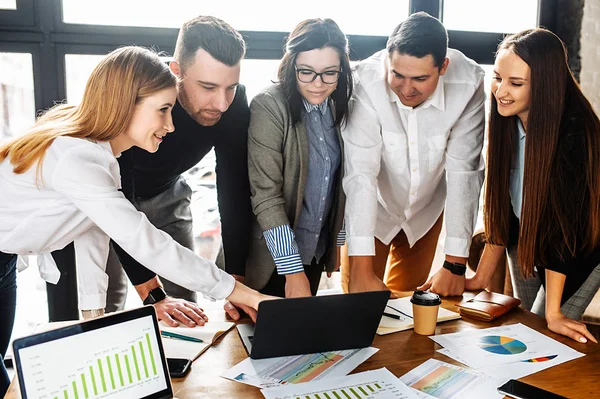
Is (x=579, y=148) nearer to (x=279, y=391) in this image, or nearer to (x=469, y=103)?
(x=469, y=103)

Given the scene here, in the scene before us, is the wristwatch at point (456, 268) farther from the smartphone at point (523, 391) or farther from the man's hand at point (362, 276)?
the smartphone at point (523, 391)

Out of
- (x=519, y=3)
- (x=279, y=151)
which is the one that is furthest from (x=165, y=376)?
(x=519, y=3)

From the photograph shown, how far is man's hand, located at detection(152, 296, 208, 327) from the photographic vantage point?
154cm

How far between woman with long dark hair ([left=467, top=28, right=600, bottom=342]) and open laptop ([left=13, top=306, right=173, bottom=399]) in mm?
1043

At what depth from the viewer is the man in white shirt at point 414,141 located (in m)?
1.86

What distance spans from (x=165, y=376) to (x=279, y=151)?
84cm

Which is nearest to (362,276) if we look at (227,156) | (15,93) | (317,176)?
(317,176)

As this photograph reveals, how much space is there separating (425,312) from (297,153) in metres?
0.64

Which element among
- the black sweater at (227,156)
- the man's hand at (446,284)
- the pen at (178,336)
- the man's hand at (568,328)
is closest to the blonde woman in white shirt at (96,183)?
the pen at (178,336)

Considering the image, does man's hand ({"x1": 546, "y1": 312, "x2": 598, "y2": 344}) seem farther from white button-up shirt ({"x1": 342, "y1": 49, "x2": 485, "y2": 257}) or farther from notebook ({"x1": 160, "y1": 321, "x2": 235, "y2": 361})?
notebook ({"x1": 160, "y1": 321, "x2": 235, "y2": 361})

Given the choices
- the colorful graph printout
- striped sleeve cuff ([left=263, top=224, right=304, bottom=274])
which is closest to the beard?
striped sleeve cuff ([left=263, top=224, right=304, bottom=274])

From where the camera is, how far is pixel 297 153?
1841 mm

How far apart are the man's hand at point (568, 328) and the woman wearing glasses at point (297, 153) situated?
68 centimetres

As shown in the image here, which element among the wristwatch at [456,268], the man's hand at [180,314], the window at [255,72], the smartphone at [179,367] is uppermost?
the window at [255,72]
